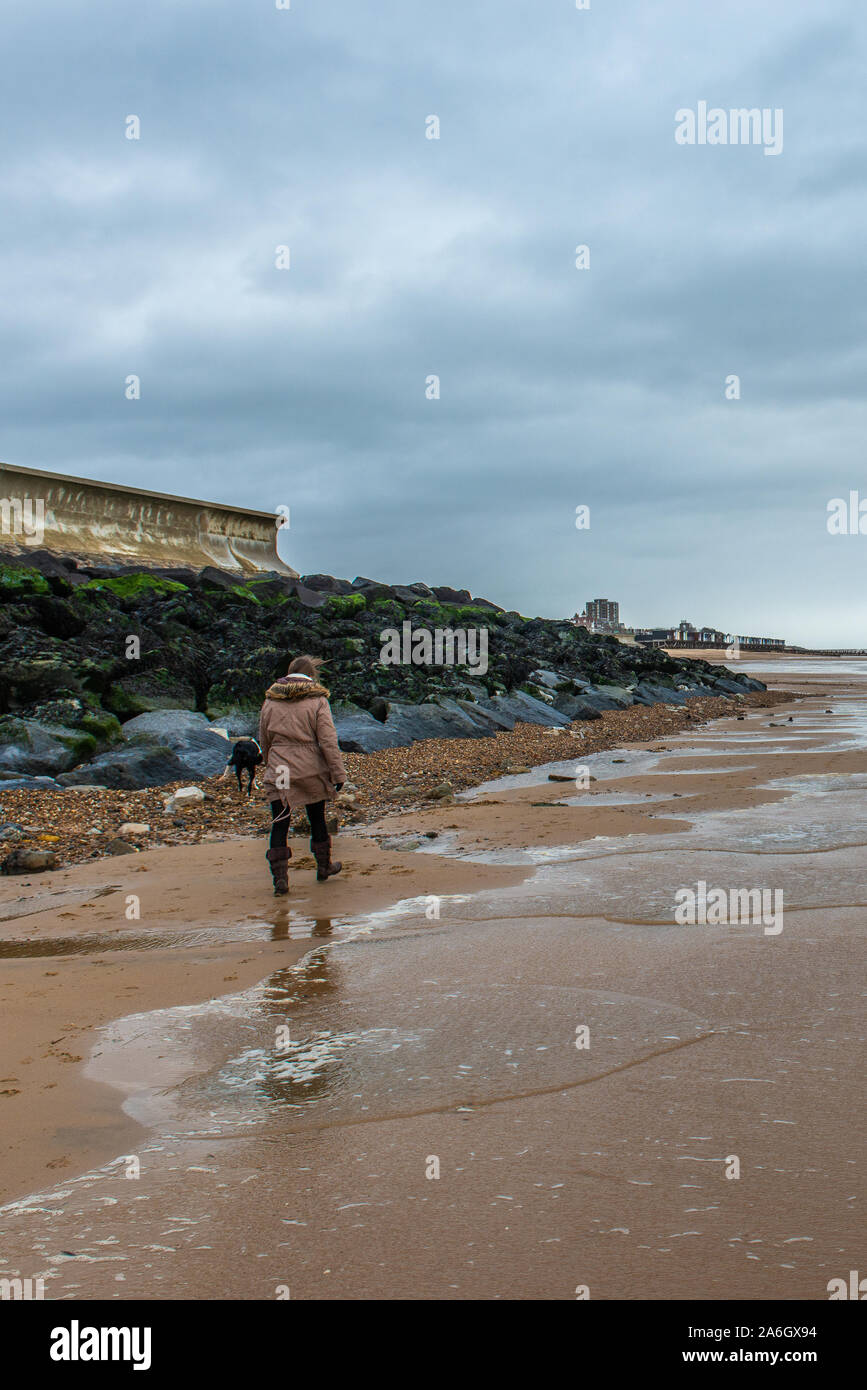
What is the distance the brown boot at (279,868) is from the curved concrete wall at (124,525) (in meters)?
24.4

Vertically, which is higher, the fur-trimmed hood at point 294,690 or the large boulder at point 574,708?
the fur-trimmed hood at point 294,690

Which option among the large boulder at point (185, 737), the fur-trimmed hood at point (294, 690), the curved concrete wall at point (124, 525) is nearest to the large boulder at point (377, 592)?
the curved concrete wall at point (124, 525)

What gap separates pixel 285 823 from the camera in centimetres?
654

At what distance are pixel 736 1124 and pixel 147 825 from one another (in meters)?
6.77

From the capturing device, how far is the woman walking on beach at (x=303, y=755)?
6855 mm

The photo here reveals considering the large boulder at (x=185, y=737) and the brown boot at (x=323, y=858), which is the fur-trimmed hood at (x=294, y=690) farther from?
the large boulder at (x=185, y=737)

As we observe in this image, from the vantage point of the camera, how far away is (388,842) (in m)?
8.10

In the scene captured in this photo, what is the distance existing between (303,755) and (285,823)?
629 mm

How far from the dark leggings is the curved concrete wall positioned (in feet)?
78.9

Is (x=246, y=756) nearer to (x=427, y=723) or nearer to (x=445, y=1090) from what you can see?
(x=427, y=723)

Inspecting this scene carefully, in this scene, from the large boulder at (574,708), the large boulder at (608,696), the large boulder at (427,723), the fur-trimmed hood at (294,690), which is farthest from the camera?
the large boulder at (608,696)

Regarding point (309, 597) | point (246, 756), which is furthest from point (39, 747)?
point (309, 597)
